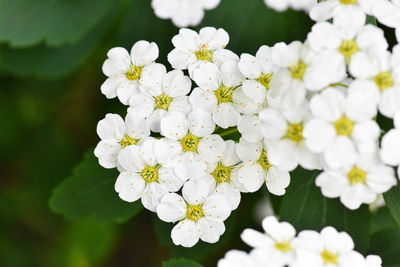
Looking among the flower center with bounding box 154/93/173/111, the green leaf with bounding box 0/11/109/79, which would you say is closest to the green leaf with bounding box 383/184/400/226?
the flower center with bounding box 154/93/173/111

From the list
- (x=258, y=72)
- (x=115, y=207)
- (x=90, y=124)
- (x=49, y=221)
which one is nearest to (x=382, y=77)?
(x=258, y=72)

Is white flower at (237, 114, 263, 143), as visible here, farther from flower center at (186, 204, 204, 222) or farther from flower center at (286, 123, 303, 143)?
flower center at (186, 204, 204, 222)

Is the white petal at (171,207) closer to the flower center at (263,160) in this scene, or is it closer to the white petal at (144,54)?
the flower center at (263,160)

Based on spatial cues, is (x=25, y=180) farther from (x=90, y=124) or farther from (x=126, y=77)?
(x=126, y=77)

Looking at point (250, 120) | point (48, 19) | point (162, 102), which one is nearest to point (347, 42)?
point (250, 120)

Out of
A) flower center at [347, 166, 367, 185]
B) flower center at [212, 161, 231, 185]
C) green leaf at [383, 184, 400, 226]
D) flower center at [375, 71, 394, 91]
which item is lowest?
green leaf at [383, 184, 400, 226]

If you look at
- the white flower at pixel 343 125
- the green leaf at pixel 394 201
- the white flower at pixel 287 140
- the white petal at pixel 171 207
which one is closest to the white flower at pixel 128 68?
the white petal at pixel 171 207
